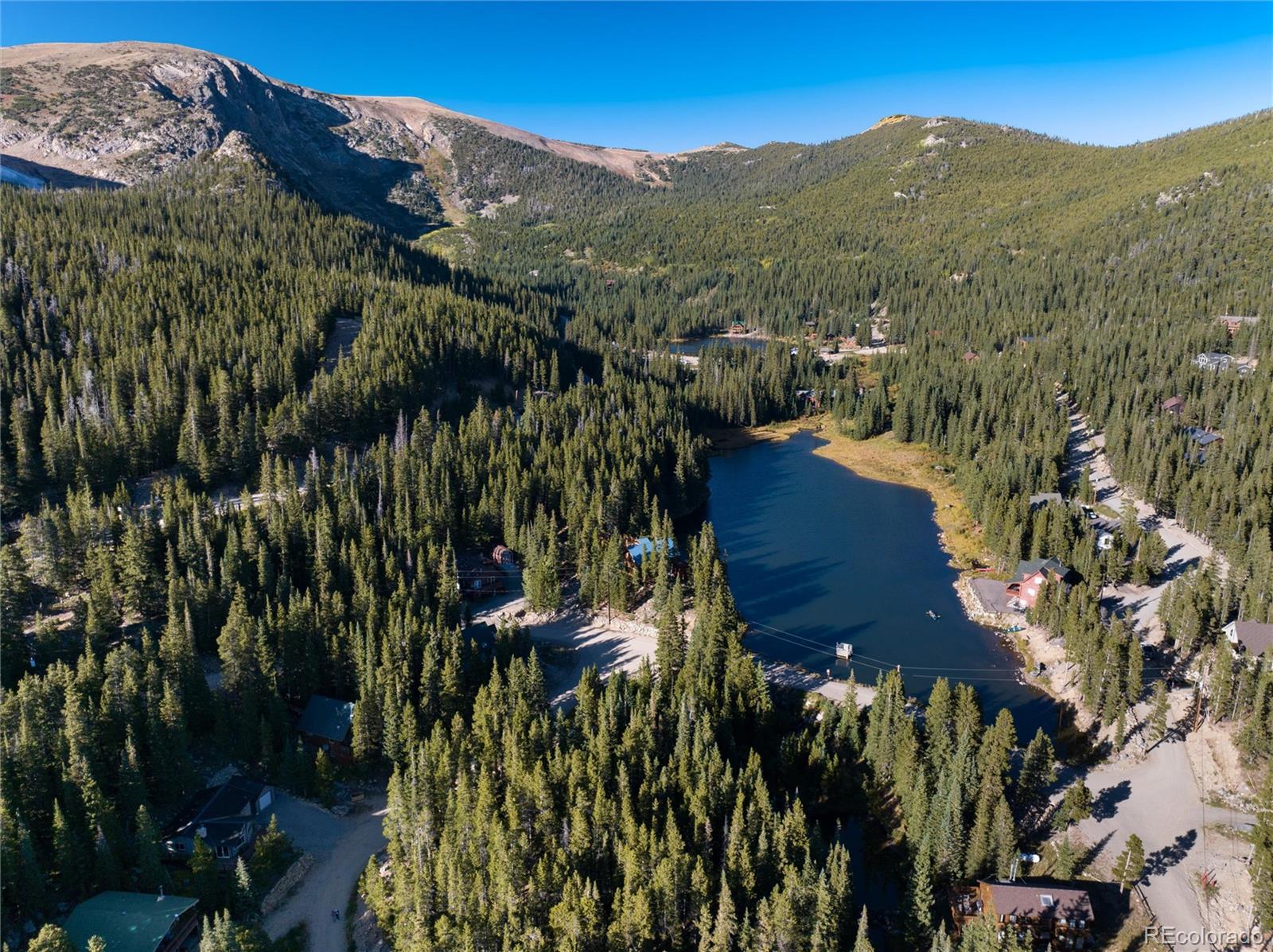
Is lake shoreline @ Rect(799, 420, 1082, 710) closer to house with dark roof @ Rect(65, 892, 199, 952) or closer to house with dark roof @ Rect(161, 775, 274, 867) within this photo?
house with dark roof @ Rect(161, 775, 274, 867)

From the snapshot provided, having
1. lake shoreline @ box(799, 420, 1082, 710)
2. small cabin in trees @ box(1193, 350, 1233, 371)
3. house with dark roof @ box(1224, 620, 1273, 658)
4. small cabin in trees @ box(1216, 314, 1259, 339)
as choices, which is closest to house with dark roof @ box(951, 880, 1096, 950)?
lake shoreline @ box(799, 420, 1082, 710)

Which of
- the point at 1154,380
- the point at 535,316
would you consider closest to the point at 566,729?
the point at 1154,380

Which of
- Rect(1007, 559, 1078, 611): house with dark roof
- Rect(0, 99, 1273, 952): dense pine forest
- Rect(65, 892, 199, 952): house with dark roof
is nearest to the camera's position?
Rect(65, 892, 199, 952): house with dark roof

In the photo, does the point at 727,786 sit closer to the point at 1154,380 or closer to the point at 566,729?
the point at 566,729

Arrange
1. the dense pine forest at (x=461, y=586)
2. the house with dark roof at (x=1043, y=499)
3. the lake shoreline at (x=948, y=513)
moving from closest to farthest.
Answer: the dense pine forest at (x=461, y=586)
the lake shoreline at (x=948, y=513)
the house with dark roof at (x=1043, y=499)

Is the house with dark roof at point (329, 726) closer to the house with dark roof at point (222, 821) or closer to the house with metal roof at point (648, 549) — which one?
the house with dark roof at point (222, 821)

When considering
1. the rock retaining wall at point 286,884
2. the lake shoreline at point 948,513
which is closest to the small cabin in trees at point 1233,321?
the lake shoreline at point 948,513

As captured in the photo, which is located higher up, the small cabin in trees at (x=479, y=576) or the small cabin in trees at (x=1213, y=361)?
the small cabin in trees at (x=1213, y=361)
